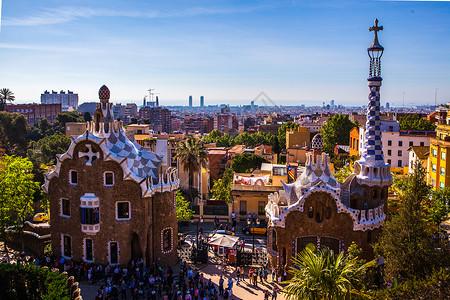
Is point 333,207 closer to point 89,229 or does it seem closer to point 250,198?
point 250,198

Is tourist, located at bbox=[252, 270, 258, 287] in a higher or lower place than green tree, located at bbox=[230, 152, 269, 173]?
lower

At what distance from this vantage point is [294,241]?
32625mm

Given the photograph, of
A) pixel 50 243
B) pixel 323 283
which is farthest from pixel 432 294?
pixel 50 243

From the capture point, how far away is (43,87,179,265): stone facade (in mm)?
33094

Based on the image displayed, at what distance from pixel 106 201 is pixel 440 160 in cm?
3822

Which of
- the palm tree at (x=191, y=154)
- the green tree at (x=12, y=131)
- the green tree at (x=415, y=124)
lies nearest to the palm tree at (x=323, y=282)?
the palm tree at (x=191, y=154)

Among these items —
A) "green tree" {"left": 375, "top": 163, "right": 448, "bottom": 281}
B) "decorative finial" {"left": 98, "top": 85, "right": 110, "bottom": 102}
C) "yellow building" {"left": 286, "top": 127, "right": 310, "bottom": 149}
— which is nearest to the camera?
"green tree" {"left": 375, "top": 163, "right": 448, "bottom": 281}

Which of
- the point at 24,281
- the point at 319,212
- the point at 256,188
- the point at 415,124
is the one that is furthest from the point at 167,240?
the point at 415,124

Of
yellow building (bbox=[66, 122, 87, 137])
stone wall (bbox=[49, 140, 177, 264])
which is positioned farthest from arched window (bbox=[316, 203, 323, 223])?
yellow building (bbox=[66, 122, 87, 137])

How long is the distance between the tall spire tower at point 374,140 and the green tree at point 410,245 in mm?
5791

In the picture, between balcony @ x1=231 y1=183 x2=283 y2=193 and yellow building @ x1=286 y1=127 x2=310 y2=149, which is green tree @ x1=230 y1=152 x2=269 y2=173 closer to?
balcony @ x1=231 y1=183 x2=283 y2=193

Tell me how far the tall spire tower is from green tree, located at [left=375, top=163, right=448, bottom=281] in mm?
5791

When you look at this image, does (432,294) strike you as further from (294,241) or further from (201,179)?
(201,179)

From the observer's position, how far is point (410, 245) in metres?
25.5
